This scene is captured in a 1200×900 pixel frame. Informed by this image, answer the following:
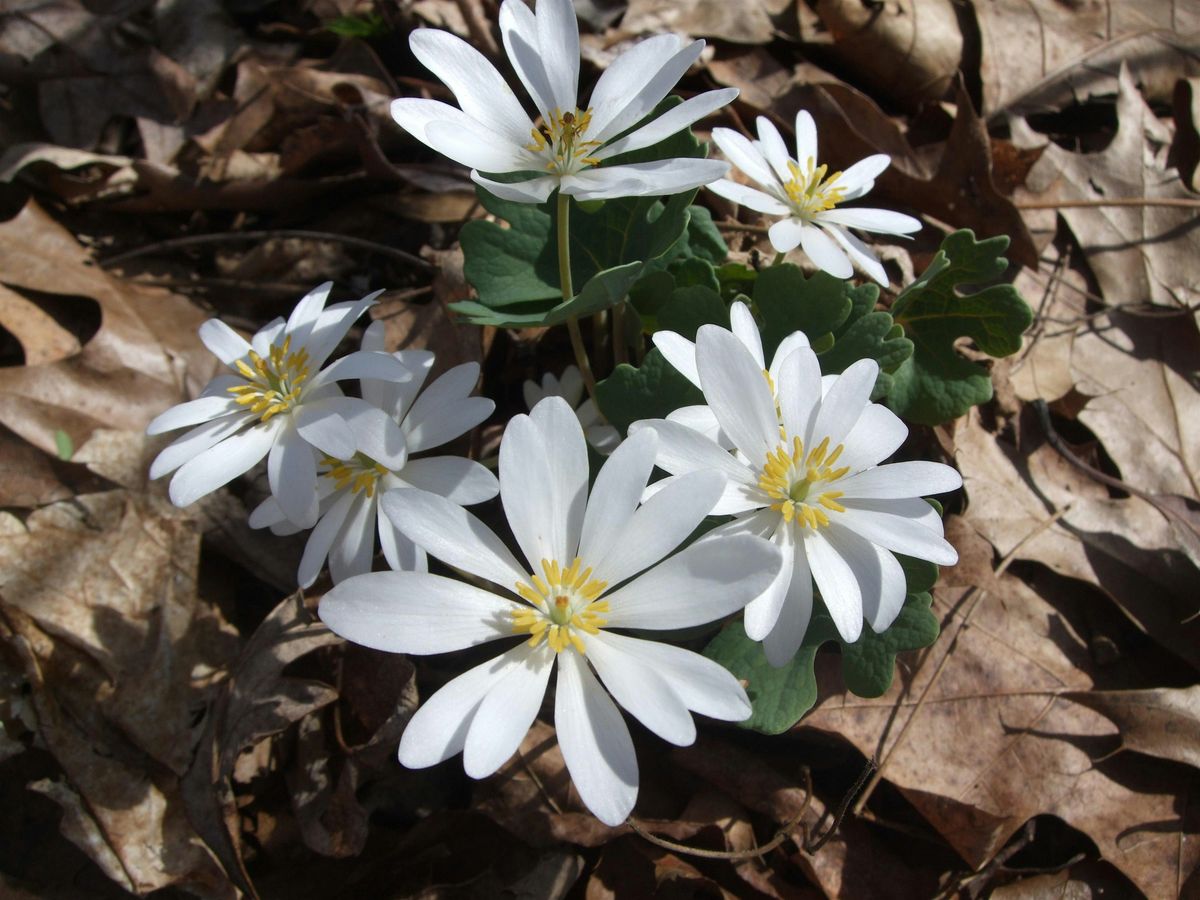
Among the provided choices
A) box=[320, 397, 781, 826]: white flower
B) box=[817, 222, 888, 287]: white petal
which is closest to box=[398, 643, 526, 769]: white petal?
box=[320, 397, 781, 826]: white flower

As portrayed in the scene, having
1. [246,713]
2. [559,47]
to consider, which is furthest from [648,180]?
[246,713]

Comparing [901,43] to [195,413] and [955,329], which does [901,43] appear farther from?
[195,413]

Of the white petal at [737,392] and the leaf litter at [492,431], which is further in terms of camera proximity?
the leaf litter at [492,431]

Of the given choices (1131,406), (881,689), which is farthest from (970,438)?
(881,689)

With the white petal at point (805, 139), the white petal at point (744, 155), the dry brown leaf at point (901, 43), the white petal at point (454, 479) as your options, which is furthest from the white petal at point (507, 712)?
the dry brown leaf at point (901, 43)

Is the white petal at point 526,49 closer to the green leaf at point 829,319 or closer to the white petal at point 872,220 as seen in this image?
the green leaf at point 829,319

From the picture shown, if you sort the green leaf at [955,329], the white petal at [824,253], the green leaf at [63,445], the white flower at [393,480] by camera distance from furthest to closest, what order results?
1. the green leaf at [63,445]
2. the green leaf at [955,329]
3. the white petal at [824,253]
4. the white flower at [393,480]

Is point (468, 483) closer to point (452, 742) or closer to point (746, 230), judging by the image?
point (452, 742)
